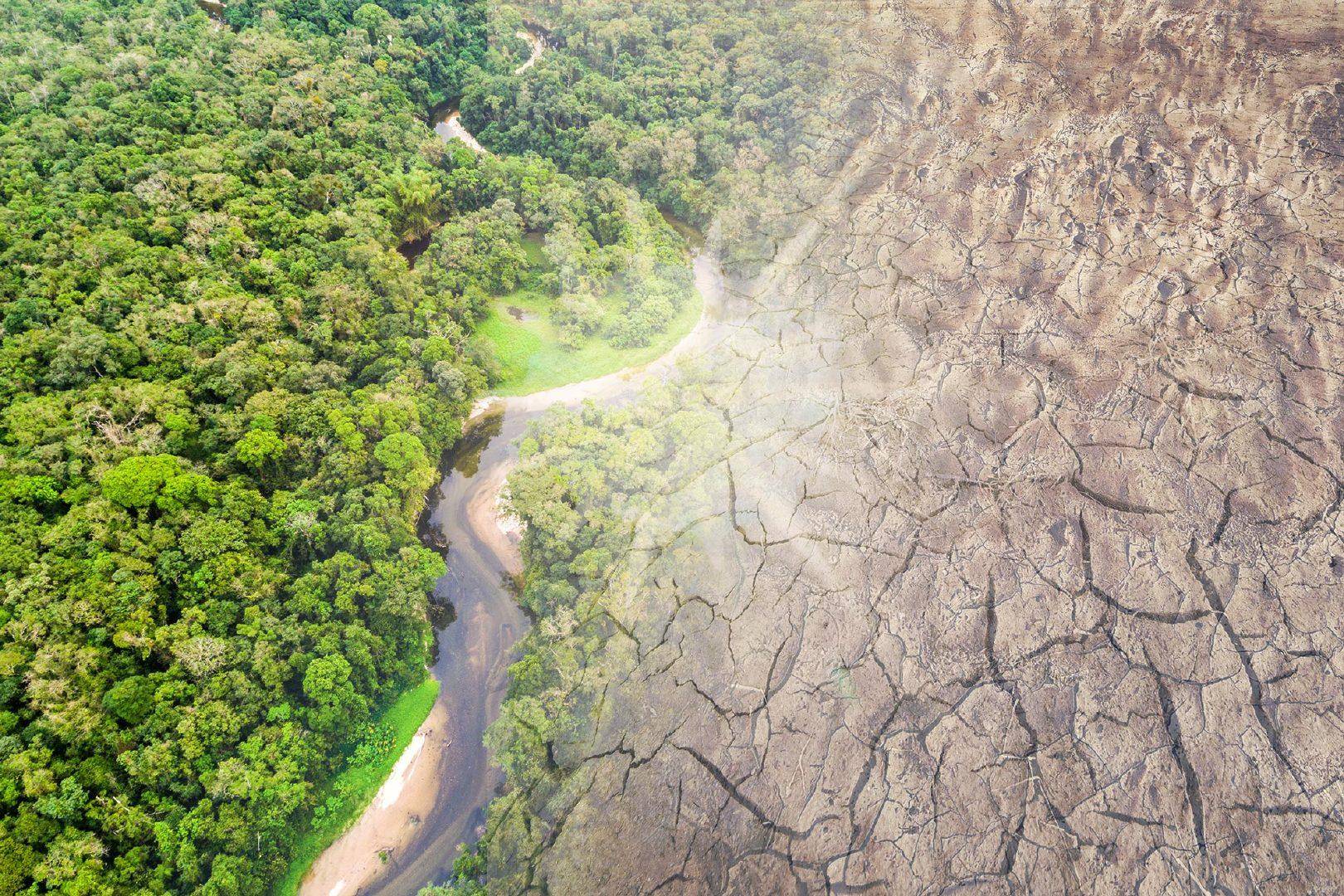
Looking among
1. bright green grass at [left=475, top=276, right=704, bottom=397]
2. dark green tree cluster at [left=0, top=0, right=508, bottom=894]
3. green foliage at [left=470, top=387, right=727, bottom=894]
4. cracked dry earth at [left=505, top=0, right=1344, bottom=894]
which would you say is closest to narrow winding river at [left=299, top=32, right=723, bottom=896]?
bright green grass at [left=475, top=276, right=704, bottom=397]

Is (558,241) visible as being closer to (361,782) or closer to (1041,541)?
→ (361,782)

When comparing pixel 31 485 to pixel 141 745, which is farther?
pixel 31 485

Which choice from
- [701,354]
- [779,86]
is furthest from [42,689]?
[779,86]

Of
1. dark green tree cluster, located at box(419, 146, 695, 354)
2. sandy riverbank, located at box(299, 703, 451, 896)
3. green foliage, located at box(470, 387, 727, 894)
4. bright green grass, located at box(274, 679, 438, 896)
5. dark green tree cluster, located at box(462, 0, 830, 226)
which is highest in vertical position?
dark green tree cluster, located at box(462, 0, 830, 226)

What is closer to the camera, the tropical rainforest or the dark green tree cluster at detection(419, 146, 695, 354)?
the tropical rainforest

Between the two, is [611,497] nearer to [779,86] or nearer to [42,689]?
[42,689]

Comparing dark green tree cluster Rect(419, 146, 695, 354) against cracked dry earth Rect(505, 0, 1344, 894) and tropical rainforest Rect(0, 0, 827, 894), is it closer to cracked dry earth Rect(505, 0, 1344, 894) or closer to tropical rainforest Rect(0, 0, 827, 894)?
tropical rainforest Rect(0, 0, 827, 894)

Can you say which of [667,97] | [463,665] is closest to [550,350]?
[463,665]
